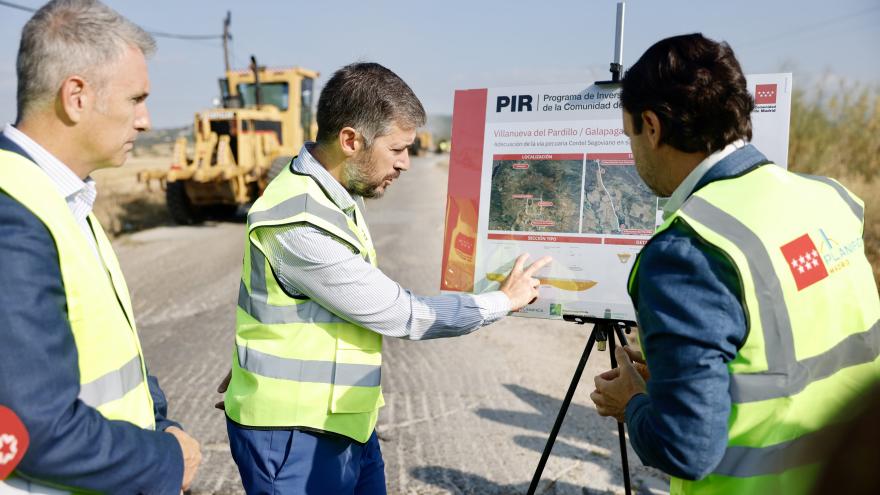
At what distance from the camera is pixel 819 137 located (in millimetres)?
11047

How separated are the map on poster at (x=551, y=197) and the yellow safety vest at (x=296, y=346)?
2.37 ft

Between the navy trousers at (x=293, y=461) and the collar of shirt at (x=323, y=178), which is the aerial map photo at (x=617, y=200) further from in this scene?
the navy trousers at (x=293, y=461)

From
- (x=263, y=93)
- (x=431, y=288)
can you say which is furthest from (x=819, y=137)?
(x=263, y=93)

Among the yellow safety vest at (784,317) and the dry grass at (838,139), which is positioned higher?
the dry grass at (838,139)

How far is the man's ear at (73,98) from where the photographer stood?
137cm

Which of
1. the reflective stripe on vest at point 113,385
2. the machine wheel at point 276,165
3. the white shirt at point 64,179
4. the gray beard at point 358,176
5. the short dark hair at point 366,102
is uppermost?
the machine wheel at point 276,165

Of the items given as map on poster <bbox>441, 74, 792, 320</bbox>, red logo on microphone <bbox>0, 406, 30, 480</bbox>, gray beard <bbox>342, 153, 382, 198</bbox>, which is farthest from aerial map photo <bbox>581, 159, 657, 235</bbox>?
red logo on microphone <bbox>0, 406, 30, 480</bbox>

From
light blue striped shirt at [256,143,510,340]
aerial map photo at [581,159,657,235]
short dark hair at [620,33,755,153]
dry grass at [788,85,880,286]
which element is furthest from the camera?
Answer: dry grass at [788,85,880,286]

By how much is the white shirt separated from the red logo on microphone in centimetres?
39

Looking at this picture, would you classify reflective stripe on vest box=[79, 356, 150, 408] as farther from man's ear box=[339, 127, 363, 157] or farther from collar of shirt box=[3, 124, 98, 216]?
man's ear box=[339, 127, 363, 157]

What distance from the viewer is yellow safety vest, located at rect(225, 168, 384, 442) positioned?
2.00 metres

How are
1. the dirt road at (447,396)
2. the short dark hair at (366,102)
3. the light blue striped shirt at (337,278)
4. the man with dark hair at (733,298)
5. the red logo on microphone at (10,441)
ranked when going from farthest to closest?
the dirt road at (447,396) < the short dark hair at (366,102) < the light blue striped shirt at (337,278) < the man with dark hair at (733,298) < the red logo on microphone at (10,441)

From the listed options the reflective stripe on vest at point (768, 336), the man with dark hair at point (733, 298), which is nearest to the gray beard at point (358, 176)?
the man with dark hair at point (733, 298)

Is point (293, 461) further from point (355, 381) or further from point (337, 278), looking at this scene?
point (337, 278)
